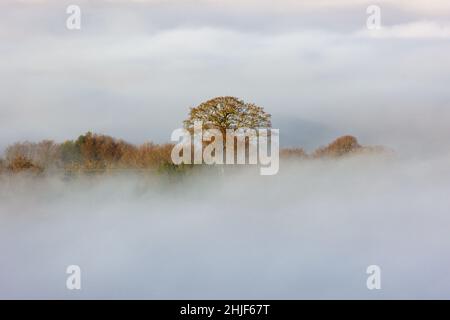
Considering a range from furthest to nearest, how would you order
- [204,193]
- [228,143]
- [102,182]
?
1. [102,182]
2. [204,193]
3. [228,143]

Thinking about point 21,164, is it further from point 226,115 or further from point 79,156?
point 226,115

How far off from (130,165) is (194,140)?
3078 mm

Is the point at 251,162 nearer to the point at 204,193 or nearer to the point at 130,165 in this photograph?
the point at 204,193

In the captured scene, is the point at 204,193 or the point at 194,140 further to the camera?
the point at 204,193

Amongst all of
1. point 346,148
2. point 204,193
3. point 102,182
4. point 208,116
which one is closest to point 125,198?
point 102,182

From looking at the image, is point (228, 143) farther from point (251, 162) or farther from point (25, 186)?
point (25, 186)

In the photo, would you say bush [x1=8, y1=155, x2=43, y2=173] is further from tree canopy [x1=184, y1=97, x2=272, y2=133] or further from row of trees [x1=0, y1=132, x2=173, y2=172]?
tree canopy [x1=184, y1=97, x2=272, y2=133]

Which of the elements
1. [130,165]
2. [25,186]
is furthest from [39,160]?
[130,165]

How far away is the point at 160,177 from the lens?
21969 mm

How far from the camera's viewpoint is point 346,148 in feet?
75.2

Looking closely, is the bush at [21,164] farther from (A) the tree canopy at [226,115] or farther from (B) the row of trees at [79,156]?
(A) the tree canopy at [226,115]

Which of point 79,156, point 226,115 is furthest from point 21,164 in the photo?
point 226,115

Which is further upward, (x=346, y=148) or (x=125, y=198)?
(x=346, y=148)

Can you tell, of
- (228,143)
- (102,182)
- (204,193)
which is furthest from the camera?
(102,182)
